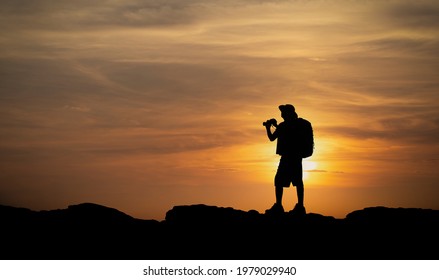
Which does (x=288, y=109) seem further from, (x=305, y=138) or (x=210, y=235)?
(x=210, y=235)

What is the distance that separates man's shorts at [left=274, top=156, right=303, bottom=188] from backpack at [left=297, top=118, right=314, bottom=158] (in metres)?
0.32

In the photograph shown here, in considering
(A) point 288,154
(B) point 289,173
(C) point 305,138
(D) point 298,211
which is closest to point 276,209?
(D) point 298,211

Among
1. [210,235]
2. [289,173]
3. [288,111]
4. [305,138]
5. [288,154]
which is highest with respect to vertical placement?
[288,111]

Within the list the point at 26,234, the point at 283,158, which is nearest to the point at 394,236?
the point at 283,158

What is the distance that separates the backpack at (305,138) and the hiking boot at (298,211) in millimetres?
1617

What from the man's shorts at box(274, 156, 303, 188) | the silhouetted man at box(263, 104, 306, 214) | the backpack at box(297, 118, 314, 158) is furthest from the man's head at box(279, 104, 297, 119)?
the man's shorts at box(274, 156, 303, 188)

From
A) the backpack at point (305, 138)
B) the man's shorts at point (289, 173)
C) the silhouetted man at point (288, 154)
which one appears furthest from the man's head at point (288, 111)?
the man's shorts at point (289, 173)

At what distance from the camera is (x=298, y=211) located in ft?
70.8

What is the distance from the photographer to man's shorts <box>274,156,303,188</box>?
21.8 m

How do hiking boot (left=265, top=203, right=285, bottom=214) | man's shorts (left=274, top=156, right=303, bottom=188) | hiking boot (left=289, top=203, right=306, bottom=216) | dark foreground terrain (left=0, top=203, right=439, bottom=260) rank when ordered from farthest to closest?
man's shorts (left=274, top=156, right=303, bottom=188) < hiking boot (left=265, top=203, right=285, bottom=214) < hiking boot (left=289, top=203, right=306, bottom=216) < dark foreground terrain (left=0, top=203, right=439, bottom=260)

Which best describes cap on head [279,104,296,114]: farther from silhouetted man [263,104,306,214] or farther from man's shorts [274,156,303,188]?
man's shorts [274,156,303,188]

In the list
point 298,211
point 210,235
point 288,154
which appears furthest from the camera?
point 288,154

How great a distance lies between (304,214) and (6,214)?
952cm

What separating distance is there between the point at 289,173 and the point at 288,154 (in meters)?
0.63
